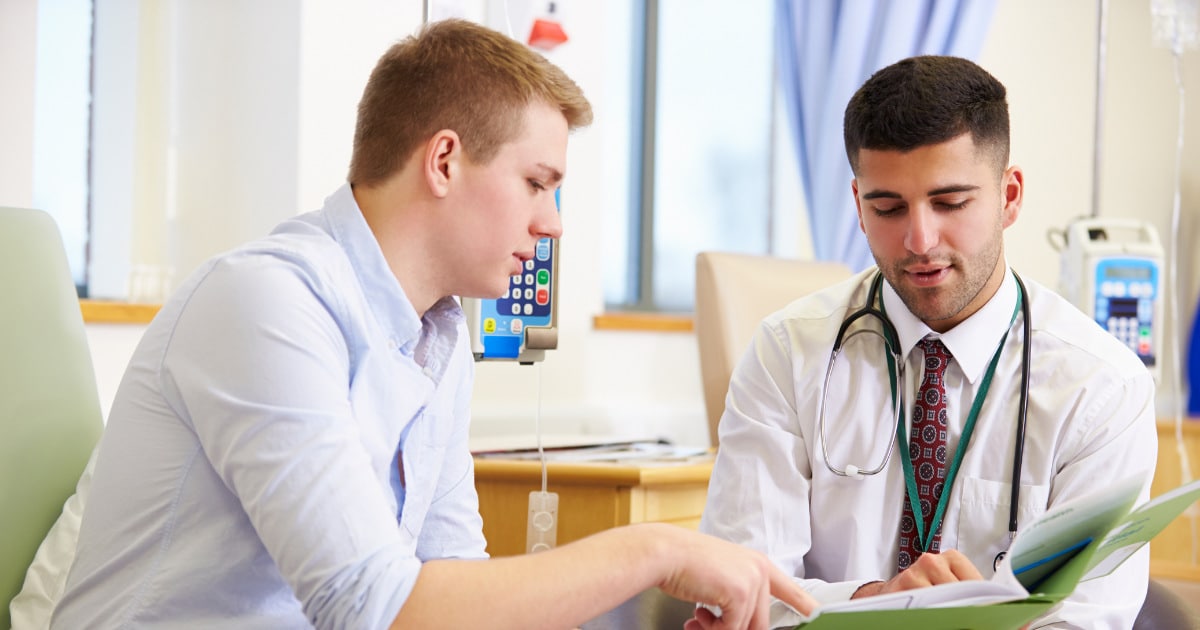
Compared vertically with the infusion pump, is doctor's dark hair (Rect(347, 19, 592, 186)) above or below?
above

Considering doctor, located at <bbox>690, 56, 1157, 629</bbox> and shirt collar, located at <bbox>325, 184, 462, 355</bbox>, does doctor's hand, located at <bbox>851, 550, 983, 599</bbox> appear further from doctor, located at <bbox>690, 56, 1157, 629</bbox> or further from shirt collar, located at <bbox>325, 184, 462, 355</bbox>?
shirt collar, located at <bbox>325, 184, 462, 355</bbox>

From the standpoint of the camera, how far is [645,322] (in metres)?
3.32

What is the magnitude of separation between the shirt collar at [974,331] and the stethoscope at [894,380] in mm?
11

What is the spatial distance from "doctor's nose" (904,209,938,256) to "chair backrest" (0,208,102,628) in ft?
3.44

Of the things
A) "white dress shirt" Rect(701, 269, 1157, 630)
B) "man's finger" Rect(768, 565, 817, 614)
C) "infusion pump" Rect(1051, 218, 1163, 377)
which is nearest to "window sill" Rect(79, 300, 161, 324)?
"white dress shirt" Rect(701, 269, 1157, 630)

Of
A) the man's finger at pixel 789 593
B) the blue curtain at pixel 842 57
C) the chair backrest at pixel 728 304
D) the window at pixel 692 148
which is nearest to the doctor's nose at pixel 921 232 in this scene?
the man's finger at pixel 789 593

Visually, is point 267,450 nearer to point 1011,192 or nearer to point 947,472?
point 947,472

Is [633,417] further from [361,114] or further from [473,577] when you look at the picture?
Result: [473,577]

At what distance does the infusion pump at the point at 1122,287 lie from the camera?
10.6 feet

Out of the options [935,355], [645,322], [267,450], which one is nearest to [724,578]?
[267,450]

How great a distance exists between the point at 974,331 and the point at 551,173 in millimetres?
650

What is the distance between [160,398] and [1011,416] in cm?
103

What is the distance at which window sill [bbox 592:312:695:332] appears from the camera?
3174mm

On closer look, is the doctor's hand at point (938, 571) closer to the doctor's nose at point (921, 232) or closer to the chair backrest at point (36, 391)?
the doctor's nose at point (921, 232)
